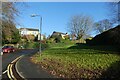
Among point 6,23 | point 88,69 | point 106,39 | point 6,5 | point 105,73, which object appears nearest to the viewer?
point 105,73

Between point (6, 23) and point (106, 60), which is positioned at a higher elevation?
point (6, 23)

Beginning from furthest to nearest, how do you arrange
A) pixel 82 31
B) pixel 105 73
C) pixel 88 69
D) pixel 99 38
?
pixel 82 31, pixel 99 38, pixel 88 69, pixel 105 73

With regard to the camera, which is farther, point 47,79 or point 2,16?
point 2,16

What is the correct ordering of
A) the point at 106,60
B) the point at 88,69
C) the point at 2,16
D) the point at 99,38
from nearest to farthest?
the point at 88,69 < the point at 106,60 < the point at 2,16 < the point at 99,38

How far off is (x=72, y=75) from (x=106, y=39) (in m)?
26.3

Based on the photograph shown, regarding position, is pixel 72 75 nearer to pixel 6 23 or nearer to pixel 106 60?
pixel 106 60

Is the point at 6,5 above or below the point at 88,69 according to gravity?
above

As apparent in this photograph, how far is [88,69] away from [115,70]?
225 cm

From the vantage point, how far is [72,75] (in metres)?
18.0

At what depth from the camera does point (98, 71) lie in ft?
61.0

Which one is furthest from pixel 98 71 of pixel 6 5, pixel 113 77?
pixel 6 5

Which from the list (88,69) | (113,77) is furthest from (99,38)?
(113,77)

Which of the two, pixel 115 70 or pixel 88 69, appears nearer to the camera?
pixel 115 70

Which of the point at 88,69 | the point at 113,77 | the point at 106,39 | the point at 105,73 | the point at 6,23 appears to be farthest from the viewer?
the point at 106,39
